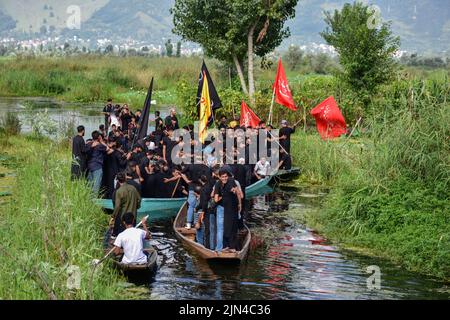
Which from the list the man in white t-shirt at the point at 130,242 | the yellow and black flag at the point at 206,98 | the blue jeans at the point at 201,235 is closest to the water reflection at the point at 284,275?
the blue jeans at the point at 201,235

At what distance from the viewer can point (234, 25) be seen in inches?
1187

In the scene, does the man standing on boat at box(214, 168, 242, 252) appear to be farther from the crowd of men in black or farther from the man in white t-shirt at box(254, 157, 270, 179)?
the man in white t-shirt at box(254, 157, 270, 179)

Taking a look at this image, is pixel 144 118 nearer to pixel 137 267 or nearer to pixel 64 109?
pixel 137 267

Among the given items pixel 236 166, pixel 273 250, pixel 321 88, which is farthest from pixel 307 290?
pixel 321 88

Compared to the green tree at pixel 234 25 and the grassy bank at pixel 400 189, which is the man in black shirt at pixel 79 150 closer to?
the grassy bank at pixel 400 189

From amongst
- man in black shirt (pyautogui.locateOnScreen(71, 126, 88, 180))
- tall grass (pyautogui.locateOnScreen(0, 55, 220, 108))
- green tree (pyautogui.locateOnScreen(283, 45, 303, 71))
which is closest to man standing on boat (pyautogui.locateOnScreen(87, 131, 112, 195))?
man in black shirt (pyautogui.locateOnScreen(71, 126, 88, 180))

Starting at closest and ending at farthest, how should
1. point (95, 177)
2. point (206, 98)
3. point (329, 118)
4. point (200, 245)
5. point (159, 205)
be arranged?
point (200, 245), point (95, 177), point (159, 205), point (206, 98), point (329, 118)

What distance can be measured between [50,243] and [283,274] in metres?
4.23

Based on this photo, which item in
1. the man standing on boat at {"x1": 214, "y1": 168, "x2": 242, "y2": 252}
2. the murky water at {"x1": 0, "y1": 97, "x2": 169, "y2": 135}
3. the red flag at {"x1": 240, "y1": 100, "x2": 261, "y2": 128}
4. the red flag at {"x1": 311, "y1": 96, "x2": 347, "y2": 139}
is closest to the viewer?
the man standing on boat at {"x1": 214, "y1": 168, "x2": 242, "y2": 252}

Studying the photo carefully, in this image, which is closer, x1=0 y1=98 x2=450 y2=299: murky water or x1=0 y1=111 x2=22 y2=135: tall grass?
x1=0 y1=98 x2=450 y2=299: murky water

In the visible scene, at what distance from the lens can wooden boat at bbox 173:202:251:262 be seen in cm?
1391

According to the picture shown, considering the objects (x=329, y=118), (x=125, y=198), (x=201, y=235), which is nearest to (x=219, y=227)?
Result: (x=201, y=235)

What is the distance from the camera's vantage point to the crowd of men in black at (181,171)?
46.2 feet

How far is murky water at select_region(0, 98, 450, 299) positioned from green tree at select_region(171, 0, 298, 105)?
45.0 feet
